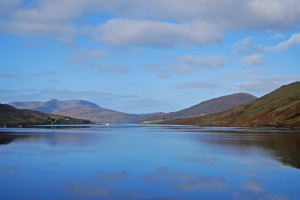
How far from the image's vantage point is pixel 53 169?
29594mm

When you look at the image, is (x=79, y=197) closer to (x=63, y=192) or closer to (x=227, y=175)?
(x=63, y=192)

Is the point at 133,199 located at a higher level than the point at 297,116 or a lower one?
lower

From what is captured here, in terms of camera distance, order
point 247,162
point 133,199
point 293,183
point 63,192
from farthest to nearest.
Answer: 1. point 247,162
2. point 293,183
3. point 63,192
4. point 133,199

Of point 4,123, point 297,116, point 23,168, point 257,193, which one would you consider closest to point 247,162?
point 257,193

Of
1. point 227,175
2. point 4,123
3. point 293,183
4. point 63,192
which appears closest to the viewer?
point 63,192

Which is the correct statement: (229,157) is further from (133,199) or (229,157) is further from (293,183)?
(133,199)

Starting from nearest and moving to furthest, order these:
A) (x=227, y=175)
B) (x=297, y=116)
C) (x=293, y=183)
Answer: (x=293, y=183), (x=227, y=175), (x=297, y=116)

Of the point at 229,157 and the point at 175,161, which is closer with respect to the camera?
the point at 175,161

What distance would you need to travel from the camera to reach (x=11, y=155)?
127 feet

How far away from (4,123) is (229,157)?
535 feet

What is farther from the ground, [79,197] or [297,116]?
[297,116]

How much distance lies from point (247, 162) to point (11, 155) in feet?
93.4

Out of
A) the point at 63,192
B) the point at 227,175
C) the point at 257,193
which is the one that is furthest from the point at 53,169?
the point at 257,193

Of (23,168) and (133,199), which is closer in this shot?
(133,199)
